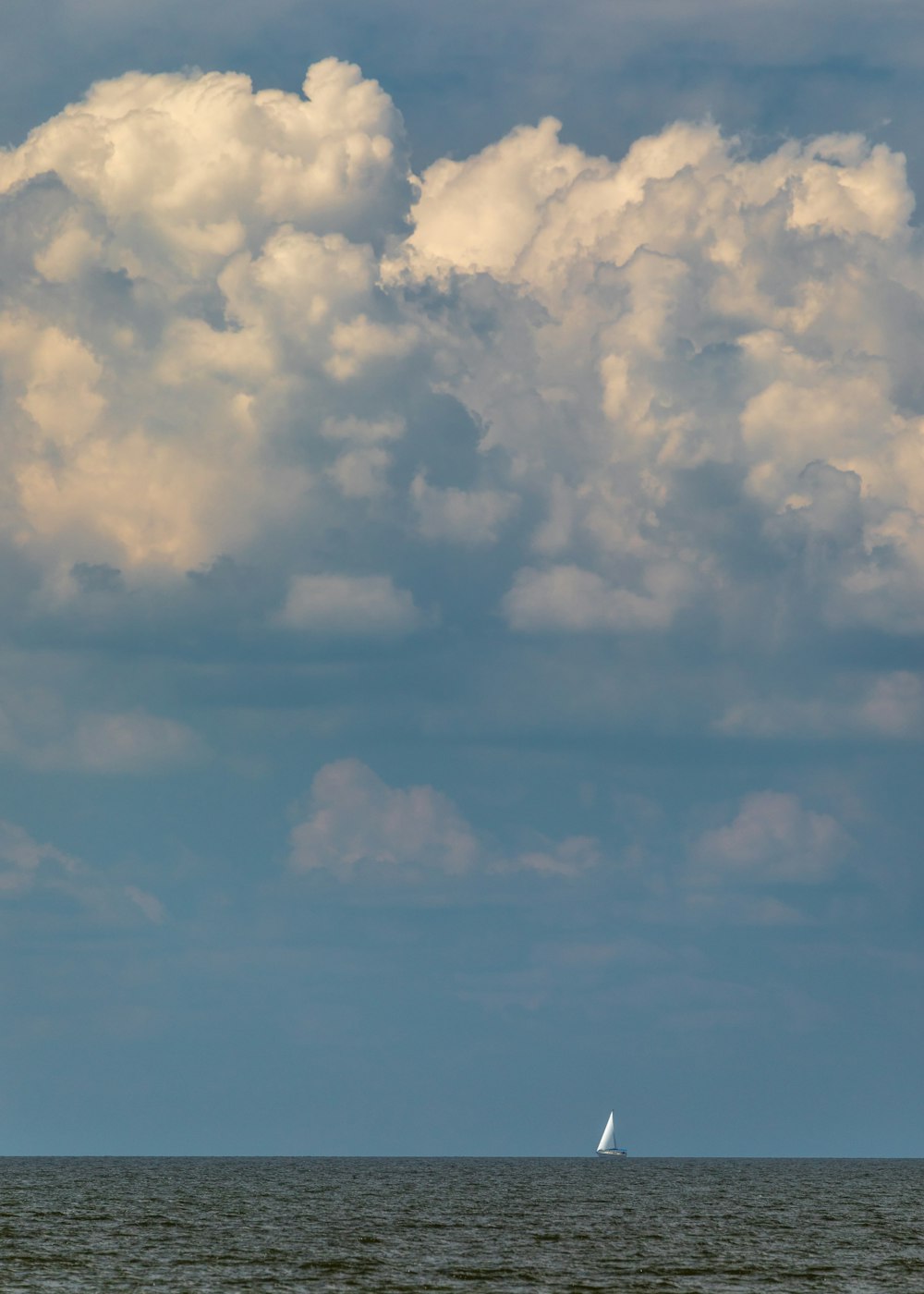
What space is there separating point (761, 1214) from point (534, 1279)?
93159 mm

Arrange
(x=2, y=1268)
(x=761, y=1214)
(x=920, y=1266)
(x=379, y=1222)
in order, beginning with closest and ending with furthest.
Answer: (x=2, y=1268) → (x=920, y=1266) → (x=379, y=1222) → (x=761, y=1214)

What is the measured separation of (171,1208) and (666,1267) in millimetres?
89140

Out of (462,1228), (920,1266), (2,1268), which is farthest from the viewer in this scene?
(462,1228)

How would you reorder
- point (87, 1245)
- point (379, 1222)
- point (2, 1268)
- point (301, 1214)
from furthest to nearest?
point (301, 1214) → point (379, 1222) → point (87, 1245) → point (2, 1268)

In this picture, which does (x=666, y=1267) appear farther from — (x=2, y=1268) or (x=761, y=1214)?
(x=761, y=1214)

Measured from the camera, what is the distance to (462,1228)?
152375 millimetres

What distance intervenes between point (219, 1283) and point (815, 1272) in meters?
38.6

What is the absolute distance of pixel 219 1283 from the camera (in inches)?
3861

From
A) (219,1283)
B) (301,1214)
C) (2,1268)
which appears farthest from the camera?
(301,1214)

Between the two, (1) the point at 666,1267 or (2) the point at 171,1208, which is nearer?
(1) the point at 666,1267

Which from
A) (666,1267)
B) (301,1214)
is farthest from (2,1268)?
(301,1214)

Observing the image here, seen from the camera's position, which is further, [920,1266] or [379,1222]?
[379,1222]

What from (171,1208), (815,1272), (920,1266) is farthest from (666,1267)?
(171,1208)

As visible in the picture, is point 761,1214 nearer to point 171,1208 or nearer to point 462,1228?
point 462,1228
